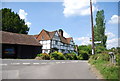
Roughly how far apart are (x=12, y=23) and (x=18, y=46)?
1358cm

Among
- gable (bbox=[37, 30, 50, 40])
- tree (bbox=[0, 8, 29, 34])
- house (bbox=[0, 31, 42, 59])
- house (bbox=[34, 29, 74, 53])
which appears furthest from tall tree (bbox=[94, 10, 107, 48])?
tree (bbox=[0, 8, 29, 34])

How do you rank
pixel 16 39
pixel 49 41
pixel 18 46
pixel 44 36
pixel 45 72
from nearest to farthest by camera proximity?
1. pixel 45 72
2. pixel 18 46
3. pixel 16 39
4. pixel 49 41
5. pixel 44 36

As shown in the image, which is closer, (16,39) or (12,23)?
(16,39)

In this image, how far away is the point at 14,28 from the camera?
51.8m

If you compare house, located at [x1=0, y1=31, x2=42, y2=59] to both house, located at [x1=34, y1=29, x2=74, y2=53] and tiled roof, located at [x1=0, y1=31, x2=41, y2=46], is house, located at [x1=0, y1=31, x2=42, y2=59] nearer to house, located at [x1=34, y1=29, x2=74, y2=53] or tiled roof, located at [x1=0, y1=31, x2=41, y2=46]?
tiled roof, located at [x1=0, y1=31, x2=41, y2=46]

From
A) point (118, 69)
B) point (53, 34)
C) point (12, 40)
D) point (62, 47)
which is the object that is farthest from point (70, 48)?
point (118, 69)

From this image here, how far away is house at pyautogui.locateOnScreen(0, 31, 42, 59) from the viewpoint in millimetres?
37688

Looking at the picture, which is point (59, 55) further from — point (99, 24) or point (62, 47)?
point (62, 47)

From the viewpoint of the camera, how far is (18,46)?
39.9 metres

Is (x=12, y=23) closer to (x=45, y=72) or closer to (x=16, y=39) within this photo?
(x=16, y=39)

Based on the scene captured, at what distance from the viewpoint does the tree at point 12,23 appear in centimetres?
5053

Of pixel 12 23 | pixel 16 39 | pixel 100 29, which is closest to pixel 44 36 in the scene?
pixel 12 23

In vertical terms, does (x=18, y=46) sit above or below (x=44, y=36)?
below

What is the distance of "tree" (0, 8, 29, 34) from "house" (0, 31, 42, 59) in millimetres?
8297
